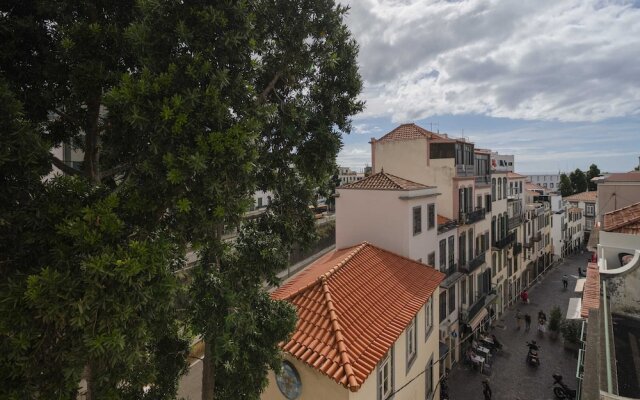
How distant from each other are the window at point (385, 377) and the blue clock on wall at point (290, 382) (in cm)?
212

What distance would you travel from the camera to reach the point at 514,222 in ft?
105

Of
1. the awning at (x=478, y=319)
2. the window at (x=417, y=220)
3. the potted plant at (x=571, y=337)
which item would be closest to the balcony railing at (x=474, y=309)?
the awning at (x=478, y=319)

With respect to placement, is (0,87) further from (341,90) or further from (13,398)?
(341,90)

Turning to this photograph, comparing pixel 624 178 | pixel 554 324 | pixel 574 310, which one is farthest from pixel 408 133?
pixel 554 324

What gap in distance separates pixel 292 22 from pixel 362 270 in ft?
27.9

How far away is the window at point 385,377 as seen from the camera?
360 inches

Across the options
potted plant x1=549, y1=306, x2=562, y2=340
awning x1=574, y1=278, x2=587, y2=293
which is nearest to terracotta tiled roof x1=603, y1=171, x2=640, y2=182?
awning x1=574, y1=278, x2=587, y2=293

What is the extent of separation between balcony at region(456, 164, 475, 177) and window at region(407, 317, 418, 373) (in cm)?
1206

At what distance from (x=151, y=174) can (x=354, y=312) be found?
7.05 m

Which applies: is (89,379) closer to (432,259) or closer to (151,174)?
(151,174)

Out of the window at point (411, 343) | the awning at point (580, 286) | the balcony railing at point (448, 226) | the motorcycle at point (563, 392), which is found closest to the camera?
the window at point (411, 343)

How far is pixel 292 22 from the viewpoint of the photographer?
648 centimetres

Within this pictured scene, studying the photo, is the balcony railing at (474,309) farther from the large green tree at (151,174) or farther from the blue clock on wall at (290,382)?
the large green tree at (151,174)

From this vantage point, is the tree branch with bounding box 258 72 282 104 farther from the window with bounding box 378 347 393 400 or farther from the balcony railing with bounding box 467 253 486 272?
the balcony railing with bounding box 467 253 486 272
